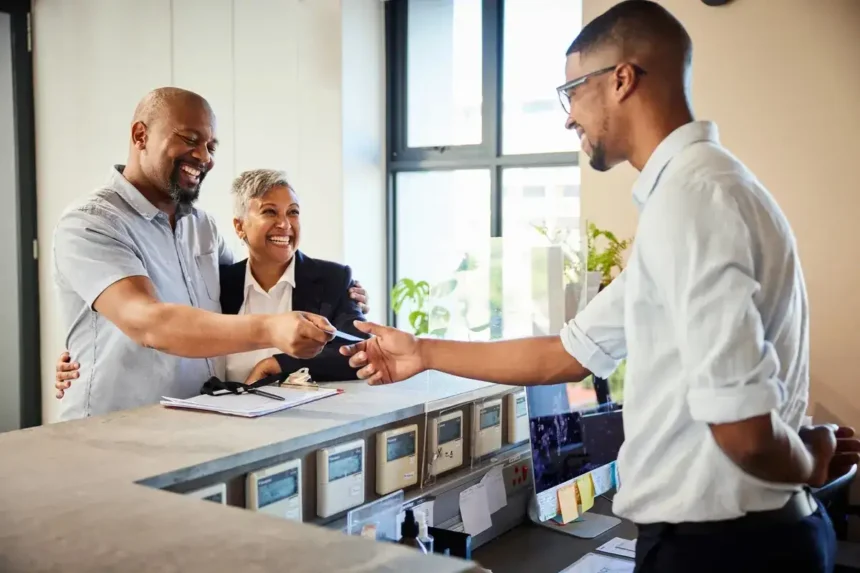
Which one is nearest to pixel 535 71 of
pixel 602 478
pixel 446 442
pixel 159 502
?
pixel 602 478

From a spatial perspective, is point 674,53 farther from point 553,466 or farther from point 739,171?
point 553,466

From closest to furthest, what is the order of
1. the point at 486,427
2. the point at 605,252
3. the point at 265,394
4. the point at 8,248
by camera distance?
the point at 265,394, the point at 486,427, the point at 605,252, the point at 8,248

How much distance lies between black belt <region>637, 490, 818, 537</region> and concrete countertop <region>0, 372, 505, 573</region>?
0.47 meters

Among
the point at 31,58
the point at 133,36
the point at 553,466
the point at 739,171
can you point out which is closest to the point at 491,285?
the point at 553,466

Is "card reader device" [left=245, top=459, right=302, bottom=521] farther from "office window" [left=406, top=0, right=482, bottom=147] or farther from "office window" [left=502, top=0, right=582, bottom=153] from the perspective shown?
"office window" [left=406, top=0, right=482, bottom=147]

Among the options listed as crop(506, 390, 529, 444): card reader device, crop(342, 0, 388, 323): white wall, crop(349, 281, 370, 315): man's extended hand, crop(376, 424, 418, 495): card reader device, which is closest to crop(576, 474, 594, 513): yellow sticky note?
crop(506, 390, 529, 444): card reader device

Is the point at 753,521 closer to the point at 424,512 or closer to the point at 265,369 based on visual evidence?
the point at 424,512

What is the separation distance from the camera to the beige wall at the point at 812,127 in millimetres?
3031

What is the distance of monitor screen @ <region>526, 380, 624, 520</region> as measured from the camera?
2.05m

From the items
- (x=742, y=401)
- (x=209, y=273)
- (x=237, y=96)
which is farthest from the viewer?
(x=237, y=96)

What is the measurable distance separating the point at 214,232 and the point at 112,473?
4.28 ft

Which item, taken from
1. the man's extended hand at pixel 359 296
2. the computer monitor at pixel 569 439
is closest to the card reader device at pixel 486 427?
the computer monitor at pixel 569 439

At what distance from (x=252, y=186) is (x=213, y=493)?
1338 mm

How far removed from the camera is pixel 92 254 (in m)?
1.98
